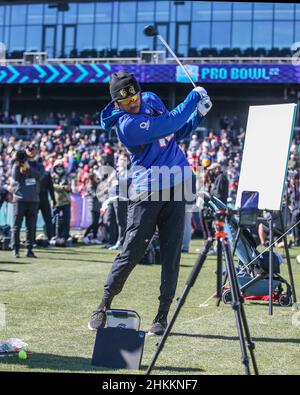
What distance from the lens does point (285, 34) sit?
1825 inches

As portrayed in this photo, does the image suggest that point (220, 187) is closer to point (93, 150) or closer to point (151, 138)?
point (151, 138)

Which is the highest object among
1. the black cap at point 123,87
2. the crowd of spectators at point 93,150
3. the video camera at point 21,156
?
the crowd of spectators at point 93,150

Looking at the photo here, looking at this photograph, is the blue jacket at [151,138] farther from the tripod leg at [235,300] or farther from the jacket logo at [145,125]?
the tripod leg at [235,300]

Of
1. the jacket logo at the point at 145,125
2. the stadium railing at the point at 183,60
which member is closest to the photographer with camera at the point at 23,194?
the jacket logo at the point at 145,125

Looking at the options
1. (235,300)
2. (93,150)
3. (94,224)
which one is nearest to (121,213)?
(94,224)

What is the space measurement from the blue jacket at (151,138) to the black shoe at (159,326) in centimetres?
112

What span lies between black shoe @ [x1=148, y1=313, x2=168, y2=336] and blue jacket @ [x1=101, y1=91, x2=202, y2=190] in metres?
1.12

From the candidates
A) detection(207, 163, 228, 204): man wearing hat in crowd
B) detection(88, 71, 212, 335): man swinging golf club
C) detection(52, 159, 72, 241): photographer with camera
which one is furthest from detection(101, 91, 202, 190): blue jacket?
detection(52, 159, 72, 241): photographer with camera

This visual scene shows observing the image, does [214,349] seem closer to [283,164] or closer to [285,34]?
[283,164]

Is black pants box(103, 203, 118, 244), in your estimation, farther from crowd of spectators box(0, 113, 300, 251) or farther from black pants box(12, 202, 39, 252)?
crowd of spectators box(0, 113, 300, 251)

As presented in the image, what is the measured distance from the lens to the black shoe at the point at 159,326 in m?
6.88

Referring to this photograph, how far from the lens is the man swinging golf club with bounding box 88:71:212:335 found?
6.62 meters

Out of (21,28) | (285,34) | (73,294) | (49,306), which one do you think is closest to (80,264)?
(73,294)

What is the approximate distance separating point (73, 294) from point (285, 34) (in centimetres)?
3944
